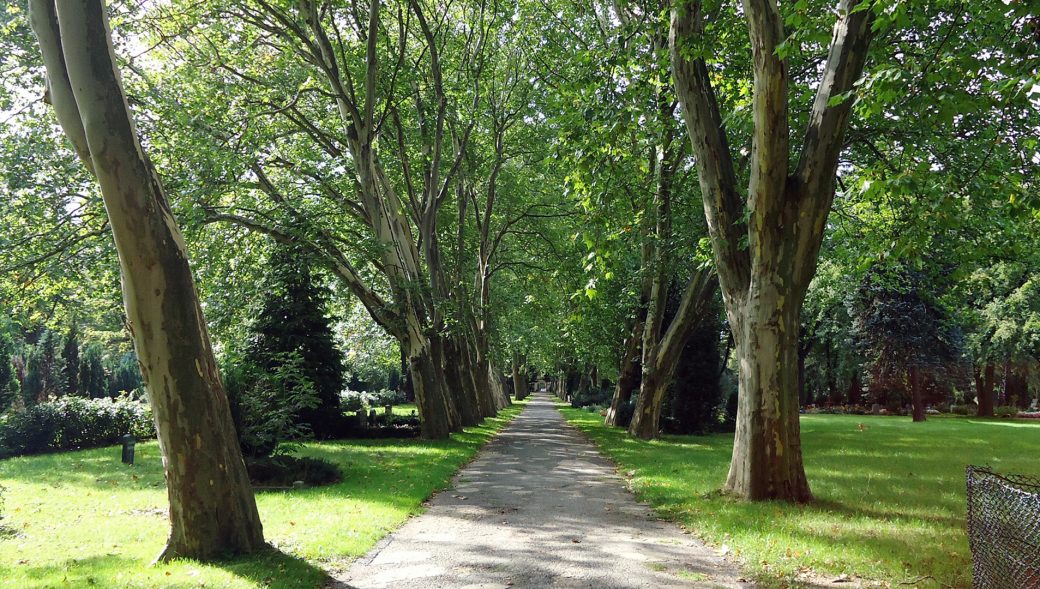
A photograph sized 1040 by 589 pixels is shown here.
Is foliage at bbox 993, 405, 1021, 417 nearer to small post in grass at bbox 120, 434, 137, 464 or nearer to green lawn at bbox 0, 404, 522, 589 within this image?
green lawn at bbox 0, 404, 522, 589

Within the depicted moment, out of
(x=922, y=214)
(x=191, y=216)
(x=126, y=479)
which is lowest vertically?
(x=126, y=479)

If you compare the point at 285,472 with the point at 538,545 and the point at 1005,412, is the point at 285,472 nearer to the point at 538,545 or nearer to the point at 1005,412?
the point at 538,545

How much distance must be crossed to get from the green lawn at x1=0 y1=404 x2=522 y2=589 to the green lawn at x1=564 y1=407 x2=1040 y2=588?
3.90m

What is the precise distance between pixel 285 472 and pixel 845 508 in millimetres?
8851

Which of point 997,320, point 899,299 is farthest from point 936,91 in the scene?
point 997,320

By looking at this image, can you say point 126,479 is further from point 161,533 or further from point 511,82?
point 511,82

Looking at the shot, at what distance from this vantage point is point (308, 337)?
67.9ft

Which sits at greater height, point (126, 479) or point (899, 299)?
point (899, 299)

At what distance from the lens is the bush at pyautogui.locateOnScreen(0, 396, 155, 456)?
1578cm

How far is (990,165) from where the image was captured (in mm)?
9781

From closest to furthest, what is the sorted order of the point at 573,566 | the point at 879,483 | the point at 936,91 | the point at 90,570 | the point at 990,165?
1. the point at 90,570
2. the point at 573,566
3. the point at 936,91
4. the point at 990,165
5. the point at 879,483

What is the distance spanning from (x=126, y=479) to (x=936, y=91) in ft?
44.9

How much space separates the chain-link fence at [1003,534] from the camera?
157 inches

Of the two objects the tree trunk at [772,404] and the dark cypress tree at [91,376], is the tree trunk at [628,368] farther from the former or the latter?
the dark cypress tree at [91,376]
